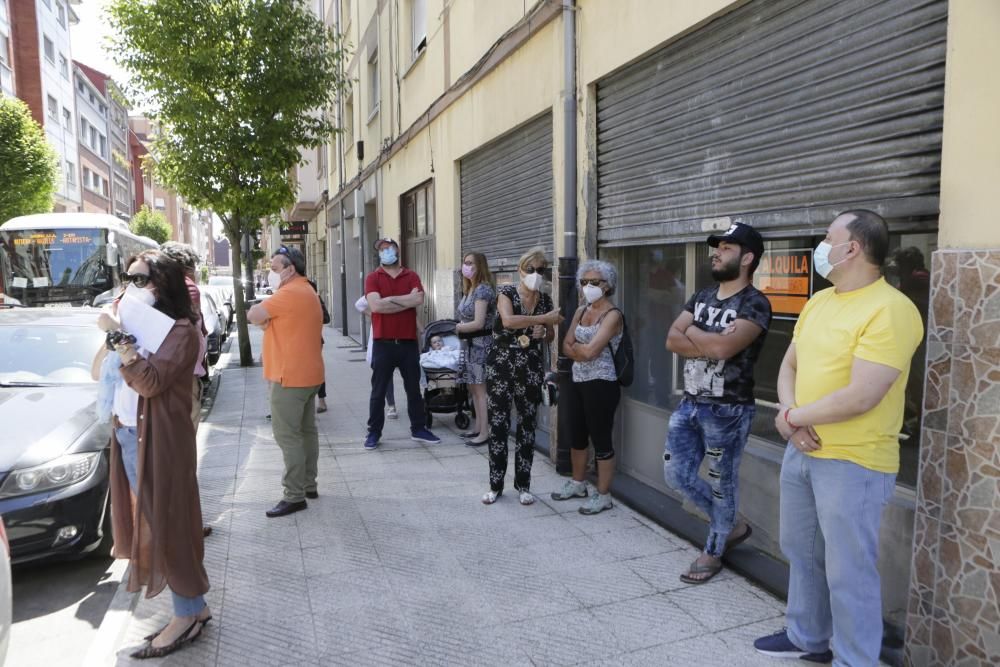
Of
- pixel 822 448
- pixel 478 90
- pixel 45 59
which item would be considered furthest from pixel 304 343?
pixel 45 59

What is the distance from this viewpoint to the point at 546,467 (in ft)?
20.1

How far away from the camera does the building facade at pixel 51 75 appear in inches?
1315

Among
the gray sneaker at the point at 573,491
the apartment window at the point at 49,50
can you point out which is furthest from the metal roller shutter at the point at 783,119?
the apartment window at the point at 49,50

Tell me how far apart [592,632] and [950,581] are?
1507 mm

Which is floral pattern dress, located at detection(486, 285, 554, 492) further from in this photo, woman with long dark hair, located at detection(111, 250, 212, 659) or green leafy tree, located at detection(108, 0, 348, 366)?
green leafy tree, located at detection(108, 0, 348, 366)

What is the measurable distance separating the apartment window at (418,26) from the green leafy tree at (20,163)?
13565 mm

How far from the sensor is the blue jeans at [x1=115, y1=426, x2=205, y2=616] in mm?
3303

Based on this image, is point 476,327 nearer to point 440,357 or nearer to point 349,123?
point 440,357

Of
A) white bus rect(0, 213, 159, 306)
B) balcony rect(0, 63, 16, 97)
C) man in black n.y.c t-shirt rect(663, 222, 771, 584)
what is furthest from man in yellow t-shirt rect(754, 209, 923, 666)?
balcony rect(0, 63, 16, 97)

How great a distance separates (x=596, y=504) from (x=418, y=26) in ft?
29.8

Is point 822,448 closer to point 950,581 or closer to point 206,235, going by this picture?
point 950,581

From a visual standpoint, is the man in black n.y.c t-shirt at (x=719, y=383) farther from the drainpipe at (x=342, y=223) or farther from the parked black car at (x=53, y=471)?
the drainpipe at (x=342, y=223)

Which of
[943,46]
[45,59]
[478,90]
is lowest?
[943,46]

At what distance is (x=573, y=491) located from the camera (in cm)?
515
